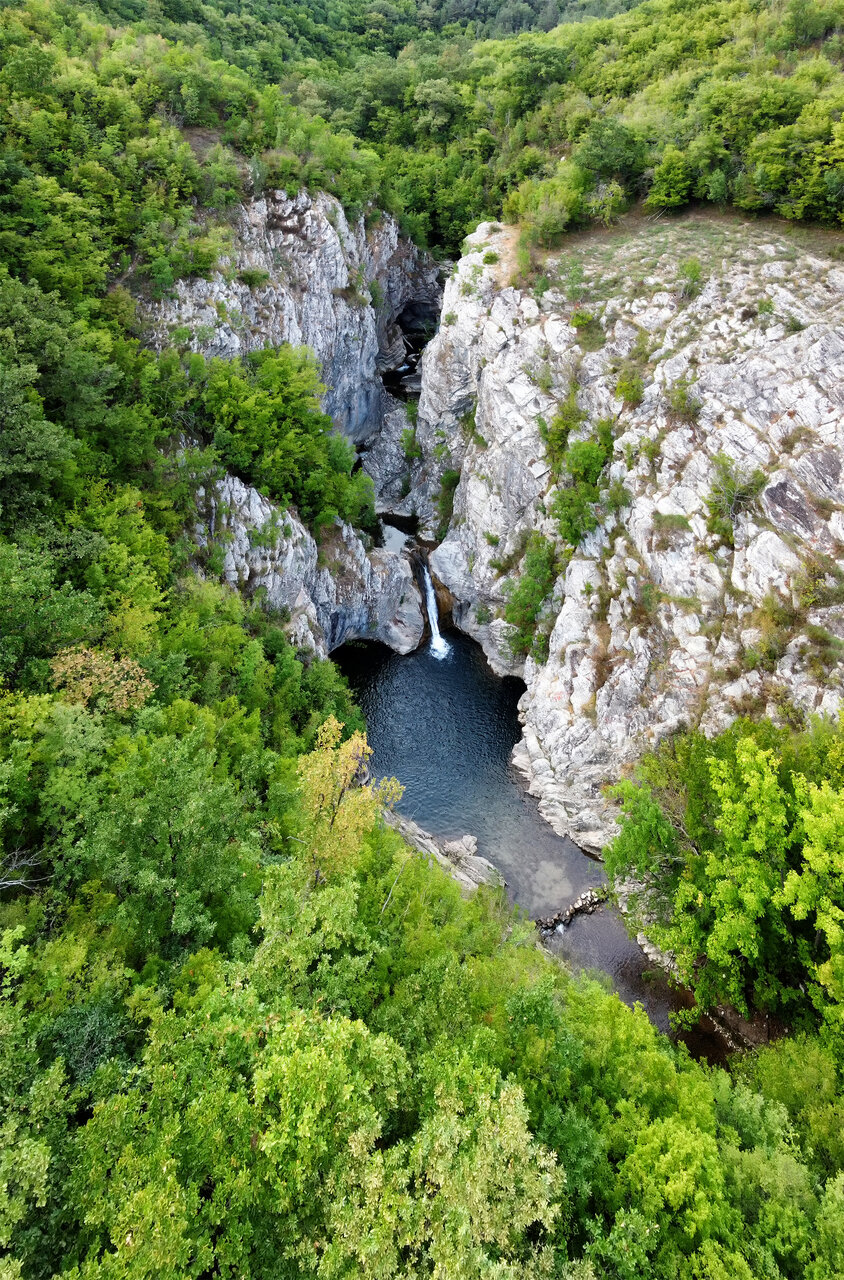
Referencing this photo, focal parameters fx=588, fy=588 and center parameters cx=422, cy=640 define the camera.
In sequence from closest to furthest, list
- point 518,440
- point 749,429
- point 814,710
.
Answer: point 814,710
point 749,429
point 518,440

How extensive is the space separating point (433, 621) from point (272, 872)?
32.5 m

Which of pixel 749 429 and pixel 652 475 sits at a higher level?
pixel 749 429

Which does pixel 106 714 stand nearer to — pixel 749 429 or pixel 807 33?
pixel 749 429

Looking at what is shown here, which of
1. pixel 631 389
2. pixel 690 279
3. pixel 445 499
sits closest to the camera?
pixel 631 389

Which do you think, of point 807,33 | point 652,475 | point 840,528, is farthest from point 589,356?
point 807,33

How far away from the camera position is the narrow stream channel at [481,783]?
24.9 m

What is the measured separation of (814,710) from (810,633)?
3.39m

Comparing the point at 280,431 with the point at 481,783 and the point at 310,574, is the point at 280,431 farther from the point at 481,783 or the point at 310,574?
the point at 481,783

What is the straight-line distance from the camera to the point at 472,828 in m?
30.0

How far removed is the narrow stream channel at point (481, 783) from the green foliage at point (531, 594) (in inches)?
127

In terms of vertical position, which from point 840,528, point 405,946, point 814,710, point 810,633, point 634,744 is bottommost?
point 634,744

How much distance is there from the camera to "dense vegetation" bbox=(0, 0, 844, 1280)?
8523mm

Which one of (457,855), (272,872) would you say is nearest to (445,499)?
(457,855)

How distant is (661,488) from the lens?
31531 millimetres
